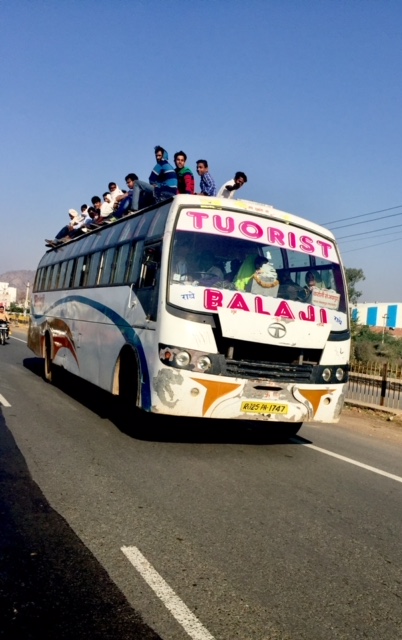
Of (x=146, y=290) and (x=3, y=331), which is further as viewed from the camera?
(x=3, y=331)

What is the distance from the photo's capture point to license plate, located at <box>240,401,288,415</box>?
6695mm

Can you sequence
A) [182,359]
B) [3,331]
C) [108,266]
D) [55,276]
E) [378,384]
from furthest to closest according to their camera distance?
[3,331] < [55,276] < [378,384] < [108,266] < [182,359]

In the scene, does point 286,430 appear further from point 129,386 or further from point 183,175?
point 183,175

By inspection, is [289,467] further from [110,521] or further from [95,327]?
[95,327]

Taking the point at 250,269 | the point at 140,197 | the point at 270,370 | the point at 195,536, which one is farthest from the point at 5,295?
the point at 195,536

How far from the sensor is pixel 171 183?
32.0 ft

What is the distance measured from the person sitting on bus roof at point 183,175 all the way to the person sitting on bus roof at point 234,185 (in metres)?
0.54

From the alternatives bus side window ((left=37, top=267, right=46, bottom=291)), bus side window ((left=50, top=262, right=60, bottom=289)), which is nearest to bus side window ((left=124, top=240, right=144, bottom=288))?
bus side window ((left=50, top=262, right=60, bottom=289))

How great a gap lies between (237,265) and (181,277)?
2.36 feet

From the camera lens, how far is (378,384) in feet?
44.0

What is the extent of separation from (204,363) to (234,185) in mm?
4133

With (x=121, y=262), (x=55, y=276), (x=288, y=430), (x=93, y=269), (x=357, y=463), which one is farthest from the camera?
(x=55, y=276)

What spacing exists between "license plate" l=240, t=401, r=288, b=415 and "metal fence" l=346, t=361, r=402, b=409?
619cm

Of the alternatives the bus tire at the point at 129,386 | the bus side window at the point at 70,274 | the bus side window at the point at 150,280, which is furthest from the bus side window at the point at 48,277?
the bus side window at the point at 150,280
